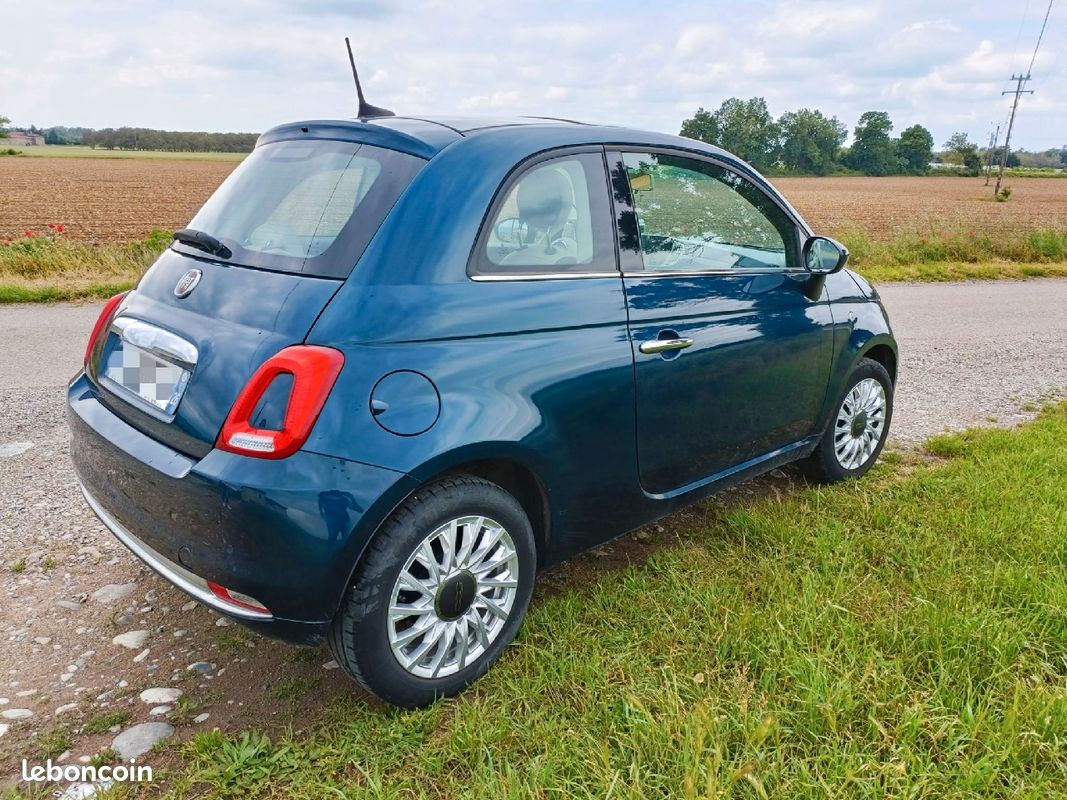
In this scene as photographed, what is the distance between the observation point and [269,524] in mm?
2066

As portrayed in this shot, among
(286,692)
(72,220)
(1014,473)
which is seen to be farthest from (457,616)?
(72,220)

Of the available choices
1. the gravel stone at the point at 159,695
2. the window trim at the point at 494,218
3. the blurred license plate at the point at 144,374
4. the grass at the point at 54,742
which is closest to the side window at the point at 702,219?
the window trim at the point at 494,218

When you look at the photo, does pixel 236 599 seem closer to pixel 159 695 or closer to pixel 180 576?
pixel 180 576

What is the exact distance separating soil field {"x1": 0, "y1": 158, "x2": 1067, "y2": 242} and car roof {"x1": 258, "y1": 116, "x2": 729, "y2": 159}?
14691 mm

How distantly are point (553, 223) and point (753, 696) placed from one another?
167 cm

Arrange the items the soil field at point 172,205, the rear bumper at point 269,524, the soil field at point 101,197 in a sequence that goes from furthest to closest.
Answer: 1. the soil field at point 101,197
2. the soil field at point 172,205
3. the rear bumper at point 269,524

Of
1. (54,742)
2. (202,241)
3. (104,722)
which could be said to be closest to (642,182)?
(202,241)

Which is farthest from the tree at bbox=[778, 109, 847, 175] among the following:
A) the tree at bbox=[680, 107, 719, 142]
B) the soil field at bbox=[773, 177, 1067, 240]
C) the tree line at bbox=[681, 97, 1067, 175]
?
the tree at bbox=[680, 107, 719, 142]

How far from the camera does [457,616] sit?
244 centimetres

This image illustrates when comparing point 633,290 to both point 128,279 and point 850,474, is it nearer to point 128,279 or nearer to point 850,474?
point 850,474

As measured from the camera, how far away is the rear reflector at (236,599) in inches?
85.9

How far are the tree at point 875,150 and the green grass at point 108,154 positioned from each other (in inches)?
2832

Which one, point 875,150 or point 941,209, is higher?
point 875,150

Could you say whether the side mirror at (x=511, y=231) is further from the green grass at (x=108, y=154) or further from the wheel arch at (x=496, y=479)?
the green grass at (x=108, y=154)
